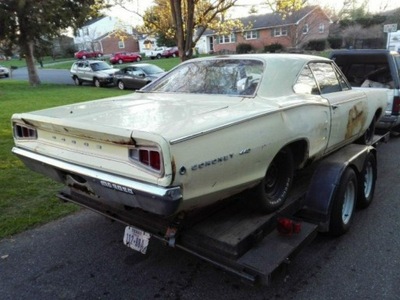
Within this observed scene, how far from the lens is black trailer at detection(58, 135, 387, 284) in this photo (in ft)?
9.06

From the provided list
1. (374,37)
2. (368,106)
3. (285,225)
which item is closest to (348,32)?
(374,37)

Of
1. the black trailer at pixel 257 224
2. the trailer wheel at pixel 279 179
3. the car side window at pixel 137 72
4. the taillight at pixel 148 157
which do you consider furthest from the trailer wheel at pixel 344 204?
the car side window at pixel 137 72

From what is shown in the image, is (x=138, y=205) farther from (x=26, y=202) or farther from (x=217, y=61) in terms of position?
(x=26, y=202)

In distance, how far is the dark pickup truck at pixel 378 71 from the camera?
7.29 m

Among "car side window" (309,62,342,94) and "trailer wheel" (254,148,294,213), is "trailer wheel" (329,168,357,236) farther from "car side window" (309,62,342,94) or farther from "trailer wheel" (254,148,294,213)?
"car side window" (309,62,342,94)

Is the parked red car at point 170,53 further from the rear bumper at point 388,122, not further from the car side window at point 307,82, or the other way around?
the car side window at point 307,82

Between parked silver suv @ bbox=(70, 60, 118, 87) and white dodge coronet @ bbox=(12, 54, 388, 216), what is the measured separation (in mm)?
18966

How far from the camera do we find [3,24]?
20250mm

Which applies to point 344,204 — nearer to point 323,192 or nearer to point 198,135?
point 323,192

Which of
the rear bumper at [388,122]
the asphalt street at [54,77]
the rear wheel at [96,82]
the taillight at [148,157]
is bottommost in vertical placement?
the asphalt street at [54,77]

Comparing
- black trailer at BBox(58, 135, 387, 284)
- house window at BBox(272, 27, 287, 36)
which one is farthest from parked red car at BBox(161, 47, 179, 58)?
black trailer at BBox(58, 135, 387, 284)

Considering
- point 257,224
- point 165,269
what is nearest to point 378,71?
point 257,224

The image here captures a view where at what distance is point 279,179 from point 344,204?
2.77 ft

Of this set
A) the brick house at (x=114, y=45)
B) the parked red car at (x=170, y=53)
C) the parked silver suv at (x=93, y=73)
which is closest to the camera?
the parked silver suv at (x=93, y=73)
